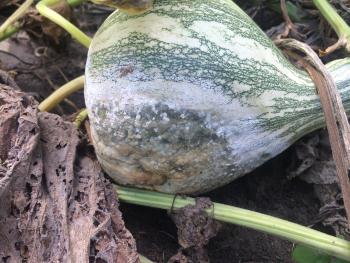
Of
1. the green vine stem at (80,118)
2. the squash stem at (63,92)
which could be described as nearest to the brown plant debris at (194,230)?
the green vine stem at (80,118)

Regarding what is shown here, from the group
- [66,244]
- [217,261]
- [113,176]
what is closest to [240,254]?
[217,261]

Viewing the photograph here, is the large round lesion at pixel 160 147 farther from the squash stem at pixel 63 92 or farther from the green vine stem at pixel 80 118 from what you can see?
the squash stem at pixel 63 92

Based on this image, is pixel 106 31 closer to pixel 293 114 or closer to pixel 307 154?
pixel 293 114

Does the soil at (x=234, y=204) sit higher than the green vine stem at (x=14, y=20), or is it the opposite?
the green vine stem at (x=14, y=20)

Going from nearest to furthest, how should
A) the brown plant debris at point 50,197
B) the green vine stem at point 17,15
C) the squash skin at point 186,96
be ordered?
the brown plant debris at point 50,197, the squash skin at point 186,96, the green vine stem at point 17,15

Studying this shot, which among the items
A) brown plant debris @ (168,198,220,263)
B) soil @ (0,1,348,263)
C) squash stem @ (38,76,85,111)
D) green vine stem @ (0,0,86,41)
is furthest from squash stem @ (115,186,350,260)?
green vine stem @ (0,0,86,41)

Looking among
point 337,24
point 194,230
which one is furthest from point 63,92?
point 337,24


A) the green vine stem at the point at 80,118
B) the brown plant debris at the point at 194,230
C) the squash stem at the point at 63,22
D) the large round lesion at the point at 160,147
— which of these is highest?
the squash stem at the point at 63,22

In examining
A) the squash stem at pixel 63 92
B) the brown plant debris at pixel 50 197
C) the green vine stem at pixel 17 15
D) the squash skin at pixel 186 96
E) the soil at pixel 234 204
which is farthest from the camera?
the green vine stem at pixel 17 15
